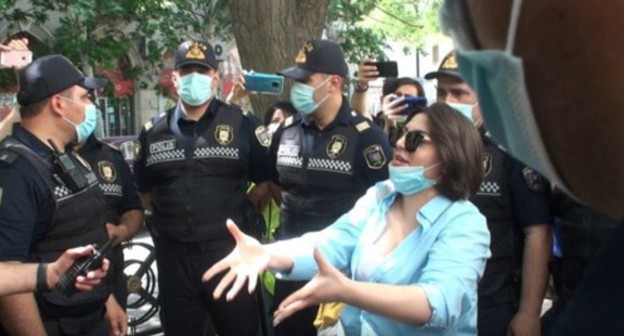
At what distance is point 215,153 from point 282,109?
4.63ft

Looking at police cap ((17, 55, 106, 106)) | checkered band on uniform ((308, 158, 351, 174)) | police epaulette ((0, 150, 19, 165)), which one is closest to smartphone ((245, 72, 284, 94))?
checkered band on uniform ((308, 158, 351, 174))

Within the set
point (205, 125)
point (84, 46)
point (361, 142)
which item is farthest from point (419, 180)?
point (84, 46)

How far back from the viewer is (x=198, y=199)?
15.2ft

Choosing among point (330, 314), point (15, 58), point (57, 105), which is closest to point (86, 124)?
point (57, 105)

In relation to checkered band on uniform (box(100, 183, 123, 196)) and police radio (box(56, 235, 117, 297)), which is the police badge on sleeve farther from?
police radio (box(56, 235, 117, 297))

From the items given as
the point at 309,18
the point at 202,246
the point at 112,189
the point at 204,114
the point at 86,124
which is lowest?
the point at 202,246

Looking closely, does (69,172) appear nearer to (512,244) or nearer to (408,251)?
(408,251)

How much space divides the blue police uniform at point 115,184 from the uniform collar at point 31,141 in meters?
0.82

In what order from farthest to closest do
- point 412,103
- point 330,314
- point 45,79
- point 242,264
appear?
point 412,103, point 45,79, point 330,314, point 242,264

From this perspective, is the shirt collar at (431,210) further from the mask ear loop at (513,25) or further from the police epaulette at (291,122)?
the police epaulette at (291,122)

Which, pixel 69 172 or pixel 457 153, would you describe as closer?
pixel 457 153

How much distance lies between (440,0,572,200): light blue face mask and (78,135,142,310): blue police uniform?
354cm

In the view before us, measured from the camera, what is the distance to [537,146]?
35.7 inches

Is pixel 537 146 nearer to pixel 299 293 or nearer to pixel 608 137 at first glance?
pixel 608 137
